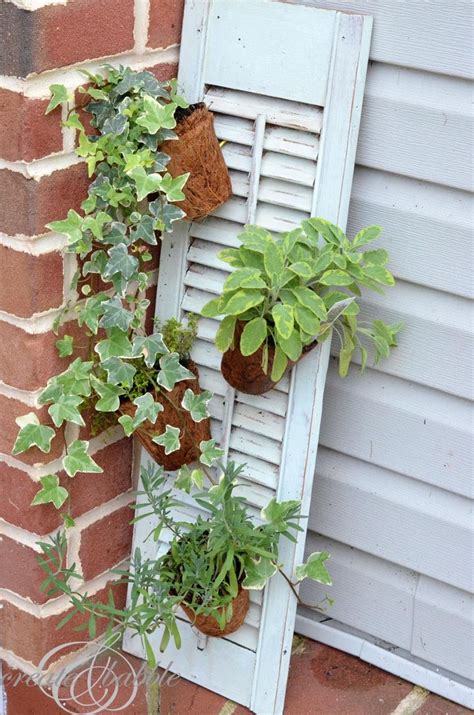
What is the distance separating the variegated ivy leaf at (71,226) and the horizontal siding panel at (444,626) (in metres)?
0.98

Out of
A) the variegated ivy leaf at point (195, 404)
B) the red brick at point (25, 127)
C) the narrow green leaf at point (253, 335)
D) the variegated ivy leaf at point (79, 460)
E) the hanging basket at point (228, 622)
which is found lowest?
the hanging basket at point (228, 622)

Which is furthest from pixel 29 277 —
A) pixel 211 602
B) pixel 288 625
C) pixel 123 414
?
pixel 288 625

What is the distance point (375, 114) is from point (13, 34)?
0.63 m

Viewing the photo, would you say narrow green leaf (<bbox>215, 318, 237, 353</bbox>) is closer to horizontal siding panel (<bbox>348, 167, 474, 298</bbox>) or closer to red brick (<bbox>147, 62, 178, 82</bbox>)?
horizontal siding panel (<bbox>348, 167, 474, 298</bbox>)

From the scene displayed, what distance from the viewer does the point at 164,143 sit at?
1.64 metres

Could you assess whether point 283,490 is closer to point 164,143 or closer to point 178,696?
point 178,696

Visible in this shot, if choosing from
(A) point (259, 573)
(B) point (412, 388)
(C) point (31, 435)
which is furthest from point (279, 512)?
(C) point (31, 435)

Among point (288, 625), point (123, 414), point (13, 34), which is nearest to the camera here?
point (13, 34)

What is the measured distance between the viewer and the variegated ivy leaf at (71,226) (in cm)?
155

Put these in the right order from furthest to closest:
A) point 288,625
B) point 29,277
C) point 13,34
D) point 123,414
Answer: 1. point 288,625
2. point 123,414
3. point 29,277
4. point 13,34

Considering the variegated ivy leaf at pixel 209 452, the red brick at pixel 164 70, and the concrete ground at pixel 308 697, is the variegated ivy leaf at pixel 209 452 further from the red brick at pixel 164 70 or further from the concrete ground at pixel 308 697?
the red brick at pixel 164 70

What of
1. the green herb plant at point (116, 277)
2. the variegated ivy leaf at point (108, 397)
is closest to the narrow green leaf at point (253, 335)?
the green herb plant at point (116, 277)

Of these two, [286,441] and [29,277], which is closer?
[29,277]

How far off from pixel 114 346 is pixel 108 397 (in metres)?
0.10
